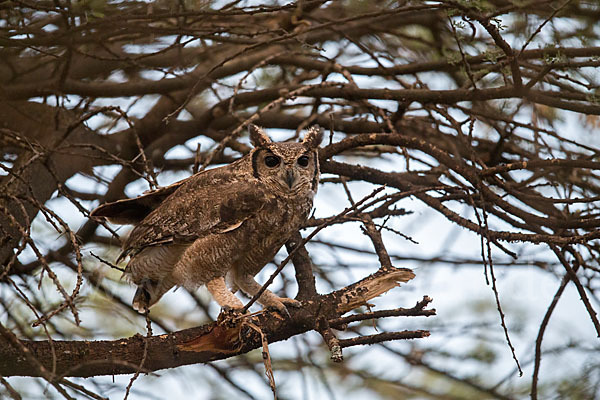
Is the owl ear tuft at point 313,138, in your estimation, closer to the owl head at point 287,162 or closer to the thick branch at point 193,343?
the owl head at point 287,162

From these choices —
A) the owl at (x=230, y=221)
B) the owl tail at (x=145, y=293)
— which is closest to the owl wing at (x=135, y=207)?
the owl at (x=230, y=221)

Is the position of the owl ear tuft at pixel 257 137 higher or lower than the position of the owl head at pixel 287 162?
higher

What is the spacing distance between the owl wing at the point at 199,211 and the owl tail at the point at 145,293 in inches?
7.8

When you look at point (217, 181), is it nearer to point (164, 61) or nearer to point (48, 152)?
point (48, 152)

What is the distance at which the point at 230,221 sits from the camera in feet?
8.89

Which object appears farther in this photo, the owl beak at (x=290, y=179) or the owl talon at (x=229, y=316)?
the owl beak at (x=290, y=179)

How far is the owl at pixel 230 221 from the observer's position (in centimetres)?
271

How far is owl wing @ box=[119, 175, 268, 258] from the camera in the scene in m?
2.72

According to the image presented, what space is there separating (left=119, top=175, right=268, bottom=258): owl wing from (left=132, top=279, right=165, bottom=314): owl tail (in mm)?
199

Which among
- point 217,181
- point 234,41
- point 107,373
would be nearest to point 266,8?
point 234,41

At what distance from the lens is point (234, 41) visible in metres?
3.05

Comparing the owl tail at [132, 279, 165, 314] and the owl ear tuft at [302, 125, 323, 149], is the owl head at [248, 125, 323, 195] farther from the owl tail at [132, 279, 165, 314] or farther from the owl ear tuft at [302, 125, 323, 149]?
the owl tail at [132, 279, 165, 314]

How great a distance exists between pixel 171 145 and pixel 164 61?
1.51 feet

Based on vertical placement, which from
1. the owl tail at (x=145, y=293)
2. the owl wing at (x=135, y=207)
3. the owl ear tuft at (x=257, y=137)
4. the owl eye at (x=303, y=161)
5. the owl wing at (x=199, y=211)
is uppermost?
the owl ear tuft at (x=257, y=137)
